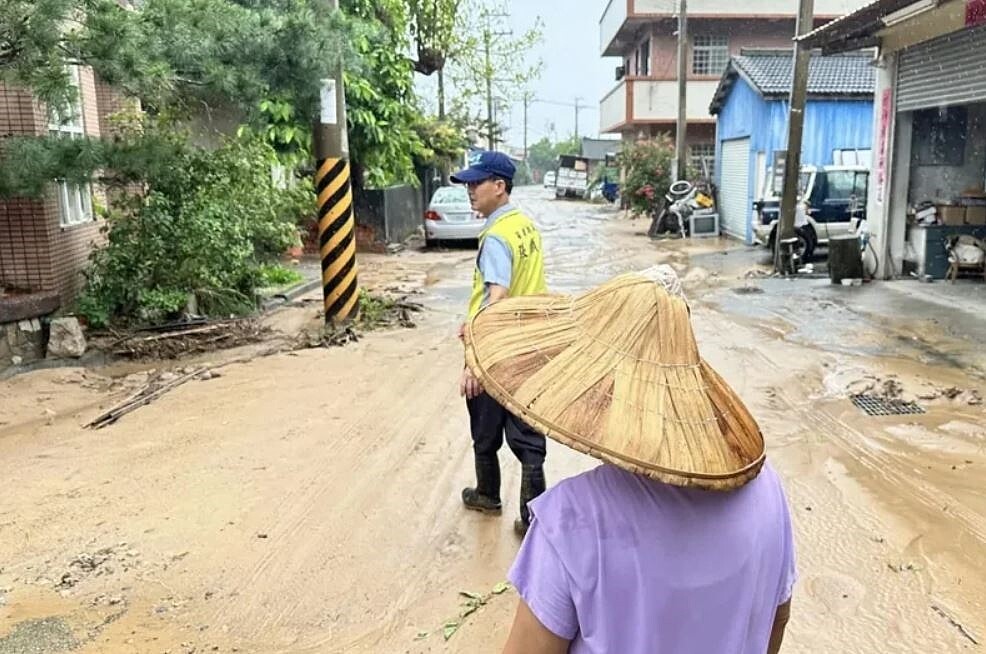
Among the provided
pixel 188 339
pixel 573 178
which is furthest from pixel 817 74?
pixel 573 178

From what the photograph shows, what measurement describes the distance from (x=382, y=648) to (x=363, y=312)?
703 centimetres

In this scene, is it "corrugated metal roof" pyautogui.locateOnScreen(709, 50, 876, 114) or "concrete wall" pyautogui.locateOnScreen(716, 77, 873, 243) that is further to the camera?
"concrete wall" pyautogui.locateOnScreen(716, 77, 873, 243)

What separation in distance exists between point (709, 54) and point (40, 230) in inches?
1084

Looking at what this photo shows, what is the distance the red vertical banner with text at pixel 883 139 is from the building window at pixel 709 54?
1953 cm

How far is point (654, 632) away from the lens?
144cm

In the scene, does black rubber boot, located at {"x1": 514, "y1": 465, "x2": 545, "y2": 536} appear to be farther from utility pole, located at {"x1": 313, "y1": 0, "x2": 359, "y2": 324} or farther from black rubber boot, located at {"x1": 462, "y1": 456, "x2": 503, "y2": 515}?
utility pole, located at {"x1": 313, "y1": 0, "x2": 359, "y2": 324}

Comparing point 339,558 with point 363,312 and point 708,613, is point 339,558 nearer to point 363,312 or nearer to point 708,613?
point 708,613

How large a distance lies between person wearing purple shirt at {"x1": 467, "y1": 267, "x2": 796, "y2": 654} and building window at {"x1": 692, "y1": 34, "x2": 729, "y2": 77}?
31661 mm

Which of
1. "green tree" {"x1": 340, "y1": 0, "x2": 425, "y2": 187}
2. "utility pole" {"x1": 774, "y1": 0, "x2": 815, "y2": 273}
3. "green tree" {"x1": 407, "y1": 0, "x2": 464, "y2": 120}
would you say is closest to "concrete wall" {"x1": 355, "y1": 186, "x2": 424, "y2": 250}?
"green tree" {"x1": 340, "y1": 0, "x2": 425, "y2": 187}

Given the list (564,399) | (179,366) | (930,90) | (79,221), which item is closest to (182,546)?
(564,399)

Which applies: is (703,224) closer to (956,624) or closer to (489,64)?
(489,64)

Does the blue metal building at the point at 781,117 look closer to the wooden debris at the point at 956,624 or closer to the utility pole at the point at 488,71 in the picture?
the utility pole at the point at 488,71

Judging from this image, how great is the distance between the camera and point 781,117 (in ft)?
63.1

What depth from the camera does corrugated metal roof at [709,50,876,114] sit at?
747 inches
